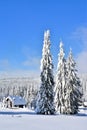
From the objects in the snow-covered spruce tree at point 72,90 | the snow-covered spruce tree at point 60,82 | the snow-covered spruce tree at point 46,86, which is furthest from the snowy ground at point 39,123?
the snow-covered spruce tree at point 60,82

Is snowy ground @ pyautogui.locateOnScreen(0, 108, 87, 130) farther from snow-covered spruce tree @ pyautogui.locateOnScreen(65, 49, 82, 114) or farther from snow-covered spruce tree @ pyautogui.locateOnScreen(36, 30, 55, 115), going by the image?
snow-covered spruce tree @ pyautogui.locateOnScreen(65, 49, 82, 114)

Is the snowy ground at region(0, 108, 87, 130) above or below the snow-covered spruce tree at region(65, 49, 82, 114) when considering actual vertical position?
below

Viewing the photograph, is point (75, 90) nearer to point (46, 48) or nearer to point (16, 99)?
point (46, 48)

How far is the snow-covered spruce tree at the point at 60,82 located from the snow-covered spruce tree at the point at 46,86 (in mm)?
4599

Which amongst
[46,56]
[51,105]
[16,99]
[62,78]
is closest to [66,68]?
[62,78]

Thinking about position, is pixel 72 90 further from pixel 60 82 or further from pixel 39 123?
pixel 39 123

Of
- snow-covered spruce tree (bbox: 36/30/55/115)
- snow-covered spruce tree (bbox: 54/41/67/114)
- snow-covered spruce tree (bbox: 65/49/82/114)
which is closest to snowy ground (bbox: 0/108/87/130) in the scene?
snow-covered spruce tree (bbox: 36/30/55/115)

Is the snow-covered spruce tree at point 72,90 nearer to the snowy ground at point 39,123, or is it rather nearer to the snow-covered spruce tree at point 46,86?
the snow-covered spruce tree at point 46,86

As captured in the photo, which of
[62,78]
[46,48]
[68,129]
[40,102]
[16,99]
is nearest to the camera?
[68,129]

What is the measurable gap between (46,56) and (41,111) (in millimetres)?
9901

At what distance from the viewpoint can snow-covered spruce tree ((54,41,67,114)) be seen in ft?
205

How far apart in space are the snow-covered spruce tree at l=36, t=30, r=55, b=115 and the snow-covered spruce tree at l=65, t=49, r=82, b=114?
5.84 meters

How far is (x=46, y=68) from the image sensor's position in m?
57.9

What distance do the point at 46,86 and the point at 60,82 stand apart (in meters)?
7.62
